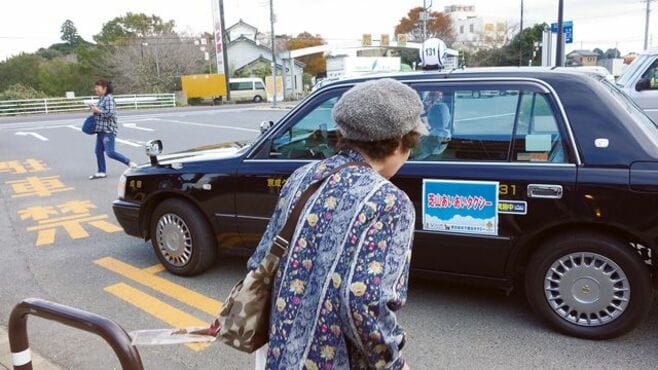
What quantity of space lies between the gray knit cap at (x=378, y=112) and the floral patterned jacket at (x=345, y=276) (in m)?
0.10

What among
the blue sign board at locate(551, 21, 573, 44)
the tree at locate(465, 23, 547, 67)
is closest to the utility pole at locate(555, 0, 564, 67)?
the blue sign board at locate(551, 21, 573, 44)

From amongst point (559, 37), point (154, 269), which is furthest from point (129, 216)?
point (559, 37)

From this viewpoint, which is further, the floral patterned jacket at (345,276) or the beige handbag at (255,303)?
the beige handbag at (255,303)

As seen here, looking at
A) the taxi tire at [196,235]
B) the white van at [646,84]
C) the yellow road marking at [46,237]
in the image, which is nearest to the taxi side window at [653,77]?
the white van at [646,84]

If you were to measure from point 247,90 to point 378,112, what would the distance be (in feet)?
139

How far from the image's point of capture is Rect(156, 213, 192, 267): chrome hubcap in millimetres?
4625

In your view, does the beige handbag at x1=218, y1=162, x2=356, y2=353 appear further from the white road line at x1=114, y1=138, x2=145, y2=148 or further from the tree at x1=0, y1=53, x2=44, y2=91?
the tree at x1=0, y1=53, x2=44, y2=91

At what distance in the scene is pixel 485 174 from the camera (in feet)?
11.2

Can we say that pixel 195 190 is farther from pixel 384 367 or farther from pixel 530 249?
pixel 384 367

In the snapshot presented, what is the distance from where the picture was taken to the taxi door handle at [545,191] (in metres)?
3.23

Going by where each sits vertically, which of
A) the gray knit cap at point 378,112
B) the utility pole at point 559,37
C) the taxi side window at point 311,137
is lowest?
the taxi side window at point 311,137

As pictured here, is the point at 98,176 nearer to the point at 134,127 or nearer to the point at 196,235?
the point at 196,235

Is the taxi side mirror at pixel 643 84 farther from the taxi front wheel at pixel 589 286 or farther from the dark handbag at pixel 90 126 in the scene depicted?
the dark handbag at pixel 90 126

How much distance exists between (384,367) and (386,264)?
30 cm
